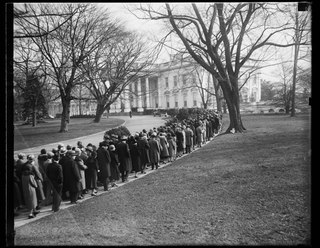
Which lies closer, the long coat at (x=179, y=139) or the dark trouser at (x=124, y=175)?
the dark trouser at (x=124, y=175)

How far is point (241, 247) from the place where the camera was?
4016 millimetres

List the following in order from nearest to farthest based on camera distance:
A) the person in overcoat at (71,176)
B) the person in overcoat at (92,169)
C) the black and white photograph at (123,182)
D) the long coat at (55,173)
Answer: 1. the black and white photograph at (123,182)
2. the long coat at (55,173)
3. the person in overcoat at (71,176)
4. the person in overcoat at (92,169)

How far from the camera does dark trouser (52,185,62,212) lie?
254 inches

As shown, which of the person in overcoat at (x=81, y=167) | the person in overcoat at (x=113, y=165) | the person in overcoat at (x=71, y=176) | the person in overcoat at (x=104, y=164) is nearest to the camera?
the person in overcoat at (x=71, y=176)

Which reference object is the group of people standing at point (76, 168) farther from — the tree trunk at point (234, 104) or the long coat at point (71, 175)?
the tree trunk at point (234, 104)

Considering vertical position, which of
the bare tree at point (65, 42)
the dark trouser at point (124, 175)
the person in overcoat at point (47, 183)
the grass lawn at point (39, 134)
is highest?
the bare tree at point (65, 42)

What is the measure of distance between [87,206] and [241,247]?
409cm

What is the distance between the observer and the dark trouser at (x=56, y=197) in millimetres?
6457

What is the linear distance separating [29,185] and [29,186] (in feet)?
0.08

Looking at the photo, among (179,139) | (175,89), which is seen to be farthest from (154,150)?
(175,89)

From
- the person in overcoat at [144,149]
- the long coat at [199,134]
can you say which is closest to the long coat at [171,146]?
the person in overcoat at [144,149]

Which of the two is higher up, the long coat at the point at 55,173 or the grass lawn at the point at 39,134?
the grass lawn at the point at 39,134

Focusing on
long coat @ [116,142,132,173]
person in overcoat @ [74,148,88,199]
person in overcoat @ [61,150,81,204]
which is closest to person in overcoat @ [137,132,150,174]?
long coat @ [116,142,132,173]

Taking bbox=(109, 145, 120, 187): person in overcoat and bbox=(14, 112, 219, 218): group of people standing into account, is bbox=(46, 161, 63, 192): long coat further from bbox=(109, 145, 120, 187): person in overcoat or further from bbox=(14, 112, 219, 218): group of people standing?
bbox=(109, 145, 120, 187): person in overcoat
